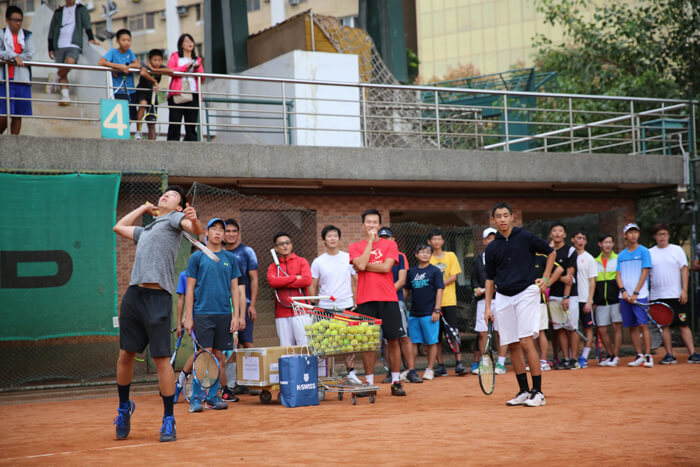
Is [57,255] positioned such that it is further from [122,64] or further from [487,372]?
[487,372]

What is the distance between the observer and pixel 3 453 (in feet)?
19.9

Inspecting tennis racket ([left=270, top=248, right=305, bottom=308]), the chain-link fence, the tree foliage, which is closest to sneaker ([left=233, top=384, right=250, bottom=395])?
tennis racket ([left=270, top=248, right=305, bottom=308])

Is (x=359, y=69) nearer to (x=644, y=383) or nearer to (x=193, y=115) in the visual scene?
(x=193, y=115)

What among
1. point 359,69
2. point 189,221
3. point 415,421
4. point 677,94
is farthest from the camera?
point 677,94

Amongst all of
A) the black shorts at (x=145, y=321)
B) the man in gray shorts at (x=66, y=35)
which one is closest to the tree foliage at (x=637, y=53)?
the man in gray shorts at (x=66, y=35)

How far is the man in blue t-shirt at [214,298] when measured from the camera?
8641mm

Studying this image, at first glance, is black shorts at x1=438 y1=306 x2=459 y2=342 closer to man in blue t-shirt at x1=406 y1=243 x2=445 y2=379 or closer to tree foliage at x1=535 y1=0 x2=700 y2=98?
man in blue t-shirt at x1=406 y1=243 x2=445 y2=379

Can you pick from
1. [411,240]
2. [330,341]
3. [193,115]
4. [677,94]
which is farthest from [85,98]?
[677,94]

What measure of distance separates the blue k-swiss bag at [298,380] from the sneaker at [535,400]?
2.35 meters

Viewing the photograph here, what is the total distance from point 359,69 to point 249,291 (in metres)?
10.7

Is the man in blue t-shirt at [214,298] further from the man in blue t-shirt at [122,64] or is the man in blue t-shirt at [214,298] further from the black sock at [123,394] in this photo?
the man in blue t-shirt at [122,64]

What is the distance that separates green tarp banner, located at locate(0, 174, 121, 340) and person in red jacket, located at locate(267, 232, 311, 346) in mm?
2702

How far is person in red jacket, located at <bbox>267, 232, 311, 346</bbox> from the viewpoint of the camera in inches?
397

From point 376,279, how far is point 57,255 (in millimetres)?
4904
